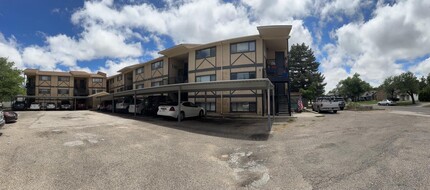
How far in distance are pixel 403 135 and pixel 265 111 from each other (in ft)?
36.3

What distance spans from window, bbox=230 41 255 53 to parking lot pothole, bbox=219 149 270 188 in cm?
1388

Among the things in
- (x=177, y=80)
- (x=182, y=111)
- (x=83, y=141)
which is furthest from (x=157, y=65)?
(x=83, y=141)

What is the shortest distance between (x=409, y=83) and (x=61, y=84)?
73.9 m

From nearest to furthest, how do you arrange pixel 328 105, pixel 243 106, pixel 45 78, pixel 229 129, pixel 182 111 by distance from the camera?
pixel 229 129 < pixel 182 111 < pixel 243 106 < pixel 328 105 < pixel 45 78

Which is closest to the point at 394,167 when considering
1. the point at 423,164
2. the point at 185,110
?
the point at 423,164

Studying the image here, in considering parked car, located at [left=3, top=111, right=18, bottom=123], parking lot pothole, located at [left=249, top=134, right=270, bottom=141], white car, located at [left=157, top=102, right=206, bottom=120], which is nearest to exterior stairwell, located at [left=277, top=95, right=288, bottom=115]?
white car, located at [left=157, top=102, right=206, bottom=120]

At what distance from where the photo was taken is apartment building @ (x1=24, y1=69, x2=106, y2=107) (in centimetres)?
4175

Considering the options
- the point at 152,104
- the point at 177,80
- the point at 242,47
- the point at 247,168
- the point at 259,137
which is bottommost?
the point at 247,168

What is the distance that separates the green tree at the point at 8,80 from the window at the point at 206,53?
21680 mm

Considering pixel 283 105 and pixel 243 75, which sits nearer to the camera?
pixel 243 75

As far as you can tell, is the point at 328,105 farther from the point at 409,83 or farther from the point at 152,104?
the point at 409,83

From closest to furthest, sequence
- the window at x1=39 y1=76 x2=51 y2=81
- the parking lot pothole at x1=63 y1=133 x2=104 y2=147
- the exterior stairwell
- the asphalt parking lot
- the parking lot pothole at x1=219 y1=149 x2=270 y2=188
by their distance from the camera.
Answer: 1. the asphalt parking lot
2. the parking lot pothole at x1=219 y1=149 x2=270 y2=188
3. the parking lot pothole at x1=63 y1=133 x2=104 y2=147
4. the exterior stairwell
5. the window at x1=39 y1=76 x2=51 y2=81

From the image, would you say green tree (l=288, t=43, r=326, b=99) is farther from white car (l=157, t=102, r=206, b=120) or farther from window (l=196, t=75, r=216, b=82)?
white car (l=157, t=102, r=206, b=120)

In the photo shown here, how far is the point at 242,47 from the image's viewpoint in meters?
20.0
